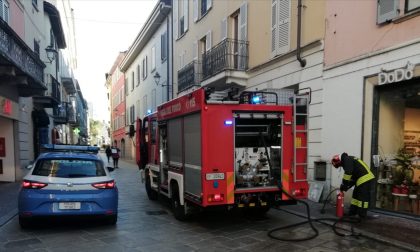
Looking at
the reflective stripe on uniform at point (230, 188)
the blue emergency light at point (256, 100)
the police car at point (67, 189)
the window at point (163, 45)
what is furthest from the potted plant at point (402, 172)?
the window at point (163, 45)

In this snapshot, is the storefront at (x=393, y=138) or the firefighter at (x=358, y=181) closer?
the firefighter at (x=358, y=181)

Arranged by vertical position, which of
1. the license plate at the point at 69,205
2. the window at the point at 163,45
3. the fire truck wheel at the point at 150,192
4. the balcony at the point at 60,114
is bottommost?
the fire truck wheel at the point at 150,192

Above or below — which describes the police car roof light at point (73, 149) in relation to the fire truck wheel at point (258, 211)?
above

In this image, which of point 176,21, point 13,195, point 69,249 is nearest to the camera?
point 69,249

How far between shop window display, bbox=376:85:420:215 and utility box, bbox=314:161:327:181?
1487 mm

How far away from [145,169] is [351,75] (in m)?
6.42

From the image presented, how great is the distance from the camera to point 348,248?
19.7 feet

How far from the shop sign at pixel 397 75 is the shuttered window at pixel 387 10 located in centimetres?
113

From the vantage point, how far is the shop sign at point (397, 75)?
24.9ft

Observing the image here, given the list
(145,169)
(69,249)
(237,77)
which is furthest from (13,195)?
(237,77)

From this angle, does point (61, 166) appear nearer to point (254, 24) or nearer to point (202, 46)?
point (254, 24)

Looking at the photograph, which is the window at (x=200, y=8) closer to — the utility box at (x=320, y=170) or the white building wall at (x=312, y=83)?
the white building wall at (x=312, y=83)

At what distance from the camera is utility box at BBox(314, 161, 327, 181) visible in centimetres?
1000

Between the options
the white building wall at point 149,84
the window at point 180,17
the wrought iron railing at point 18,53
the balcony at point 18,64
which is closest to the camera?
the wrought iron railing at point 18,53
